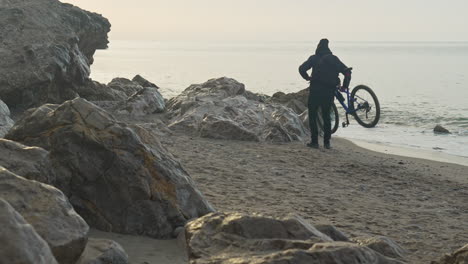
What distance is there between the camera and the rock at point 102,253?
13.4ft

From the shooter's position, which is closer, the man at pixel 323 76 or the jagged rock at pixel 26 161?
the jagged rock at pixel 26 161

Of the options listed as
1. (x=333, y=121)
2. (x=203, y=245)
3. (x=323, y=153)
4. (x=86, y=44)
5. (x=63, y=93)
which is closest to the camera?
(x=203, y=245)

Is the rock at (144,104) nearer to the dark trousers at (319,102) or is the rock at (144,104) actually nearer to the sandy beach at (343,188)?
the sandy beach at (343,188)

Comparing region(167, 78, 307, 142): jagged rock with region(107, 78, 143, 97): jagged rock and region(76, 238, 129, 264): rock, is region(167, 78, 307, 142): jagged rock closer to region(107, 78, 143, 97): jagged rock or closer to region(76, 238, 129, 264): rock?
region(107, 78, 143, 97): jagged rock

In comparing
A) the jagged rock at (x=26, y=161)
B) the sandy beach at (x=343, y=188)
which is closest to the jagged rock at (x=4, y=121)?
the sandy beach at (x=343, y=188)

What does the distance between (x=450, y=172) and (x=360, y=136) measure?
19.9ft

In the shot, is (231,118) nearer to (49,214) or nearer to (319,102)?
(319,102)

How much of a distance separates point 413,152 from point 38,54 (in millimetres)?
8522

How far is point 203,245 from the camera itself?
4078mm

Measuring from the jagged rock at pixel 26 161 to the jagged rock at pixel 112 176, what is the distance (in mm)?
589

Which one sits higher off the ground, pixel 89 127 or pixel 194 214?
pixel 89 127

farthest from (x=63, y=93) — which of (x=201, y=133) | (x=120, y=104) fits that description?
(x=201, y=133)

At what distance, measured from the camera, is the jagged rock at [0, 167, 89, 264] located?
3.69 metres

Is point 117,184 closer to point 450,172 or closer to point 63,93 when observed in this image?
point 450,172
